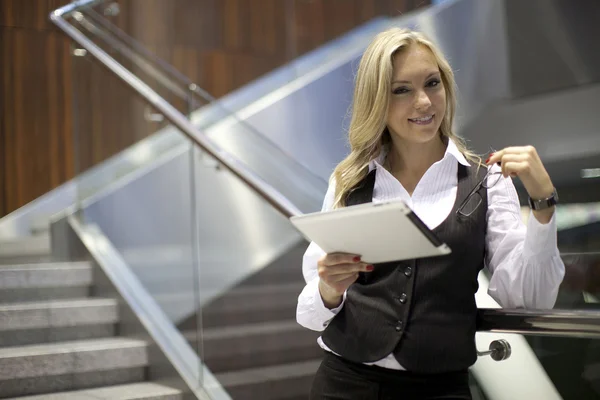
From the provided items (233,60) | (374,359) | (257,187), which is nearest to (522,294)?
(374,359)

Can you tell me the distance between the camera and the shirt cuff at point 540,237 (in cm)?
144

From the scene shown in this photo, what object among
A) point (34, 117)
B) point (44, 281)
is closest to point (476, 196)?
point (44, 281)

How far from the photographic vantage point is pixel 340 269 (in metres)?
1.51

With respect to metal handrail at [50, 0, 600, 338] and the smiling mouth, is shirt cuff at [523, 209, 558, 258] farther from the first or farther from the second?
the smiling mouth

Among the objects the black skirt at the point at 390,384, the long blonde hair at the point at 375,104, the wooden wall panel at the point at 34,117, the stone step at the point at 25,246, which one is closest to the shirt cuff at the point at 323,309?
the black skirt at the point at 390,384

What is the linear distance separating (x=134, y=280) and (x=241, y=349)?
811mm

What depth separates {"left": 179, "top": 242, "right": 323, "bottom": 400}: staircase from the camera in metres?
3.43

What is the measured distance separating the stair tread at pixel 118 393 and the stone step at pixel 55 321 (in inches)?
15.5

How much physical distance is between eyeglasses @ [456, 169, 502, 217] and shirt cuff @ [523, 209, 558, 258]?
15 centimetres

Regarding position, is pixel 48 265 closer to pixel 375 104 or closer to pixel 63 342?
pixel 63 342

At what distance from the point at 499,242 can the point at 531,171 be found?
0.20 metres

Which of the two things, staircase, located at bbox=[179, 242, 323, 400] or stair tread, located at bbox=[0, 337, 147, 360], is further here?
stair tread, located at bbox=[0, 337, 147, 360]

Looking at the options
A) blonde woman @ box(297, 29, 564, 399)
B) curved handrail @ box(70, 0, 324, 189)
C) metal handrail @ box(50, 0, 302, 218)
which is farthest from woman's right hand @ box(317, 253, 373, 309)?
curved handrail @ box(70, 0, 324, 189)

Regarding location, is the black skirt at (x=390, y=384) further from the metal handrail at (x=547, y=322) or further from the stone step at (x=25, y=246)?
the stone step at (x=25, y=246)
